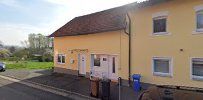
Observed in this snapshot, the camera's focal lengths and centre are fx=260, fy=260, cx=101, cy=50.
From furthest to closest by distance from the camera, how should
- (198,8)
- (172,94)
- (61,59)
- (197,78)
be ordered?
(61,59), (197,78), (198,8), (172,94)

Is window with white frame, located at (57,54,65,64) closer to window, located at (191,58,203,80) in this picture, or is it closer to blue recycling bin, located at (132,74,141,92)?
blue recycling bin, located at (132,74,141,92)

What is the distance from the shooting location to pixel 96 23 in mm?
23141

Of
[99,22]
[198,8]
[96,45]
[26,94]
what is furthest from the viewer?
[99,22]

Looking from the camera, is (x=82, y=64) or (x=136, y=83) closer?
(x=136, y=83)

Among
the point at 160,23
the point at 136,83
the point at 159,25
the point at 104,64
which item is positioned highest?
the point at 160,23

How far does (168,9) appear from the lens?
16.1 m

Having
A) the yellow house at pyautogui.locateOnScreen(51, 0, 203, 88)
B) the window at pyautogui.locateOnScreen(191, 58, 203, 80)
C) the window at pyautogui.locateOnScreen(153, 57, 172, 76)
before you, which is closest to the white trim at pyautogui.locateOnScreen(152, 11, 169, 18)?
the yellow house at pyautogui.locateOnScreen(51, 0, 203, 88)

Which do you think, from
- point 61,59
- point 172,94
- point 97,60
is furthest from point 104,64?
point 172,94

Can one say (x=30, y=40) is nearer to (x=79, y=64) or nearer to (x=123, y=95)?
(x=79, y=64)

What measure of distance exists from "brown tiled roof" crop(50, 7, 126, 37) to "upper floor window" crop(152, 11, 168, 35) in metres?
2.56

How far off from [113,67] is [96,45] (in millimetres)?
2675

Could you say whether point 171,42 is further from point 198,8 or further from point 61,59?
point 61,59

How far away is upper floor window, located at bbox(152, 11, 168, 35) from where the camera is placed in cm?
1642

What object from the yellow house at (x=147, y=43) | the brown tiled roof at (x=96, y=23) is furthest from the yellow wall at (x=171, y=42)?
the brown tiled roof at (x=96, y=23)
